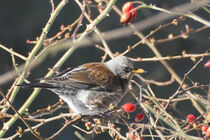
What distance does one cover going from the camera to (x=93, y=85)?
8.47 ft

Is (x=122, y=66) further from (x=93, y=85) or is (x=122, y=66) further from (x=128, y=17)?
(x=128, y=17)

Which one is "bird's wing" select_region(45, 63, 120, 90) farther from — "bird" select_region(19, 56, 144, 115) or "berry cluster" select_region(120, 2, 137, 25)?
"berry cluster" select_region(120, 2, 137, 25)

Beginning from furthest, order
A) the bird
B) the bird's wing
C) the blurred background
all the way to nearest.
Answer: the blurred background < the bird's wing < the bird

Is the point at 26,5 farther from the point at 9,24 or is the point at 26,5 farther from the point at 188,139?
the point at 188,139

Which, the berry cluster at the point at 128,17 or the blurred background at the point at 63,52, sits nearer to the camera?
the berry cluster at the point at 128,17

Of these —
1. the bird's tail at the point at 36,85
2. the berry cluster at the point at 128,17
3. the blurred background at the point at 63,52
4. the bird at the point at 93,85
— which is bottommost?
the blurred background at the point at 63,52

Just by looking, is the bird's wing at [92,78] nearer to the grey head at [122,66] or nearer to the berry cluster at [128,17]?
the grey head at [122,66]

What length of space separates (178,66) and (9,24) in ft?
8.86

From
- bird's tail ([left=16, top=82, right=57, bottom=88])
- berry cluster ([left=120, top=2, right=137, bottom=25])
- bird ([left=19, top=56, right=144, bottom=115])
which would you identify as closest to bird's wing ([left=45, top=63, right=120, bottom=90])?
bird ([left=19, top=56, right=144, bottom=115])

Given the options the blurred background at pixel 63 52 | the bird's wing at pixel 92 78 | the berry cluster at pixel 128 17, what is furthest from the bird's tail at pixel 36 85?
the blurred background at pixel 63 52

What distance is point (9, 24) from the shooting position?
571cm

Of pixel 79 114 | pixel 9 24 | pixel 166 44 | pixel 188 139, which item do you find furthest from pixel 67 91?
pixel 9 24

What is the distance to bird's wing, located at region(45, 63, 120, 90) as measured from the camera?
2523mm

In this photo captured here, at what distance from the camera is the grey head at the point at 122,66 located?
2641mm
